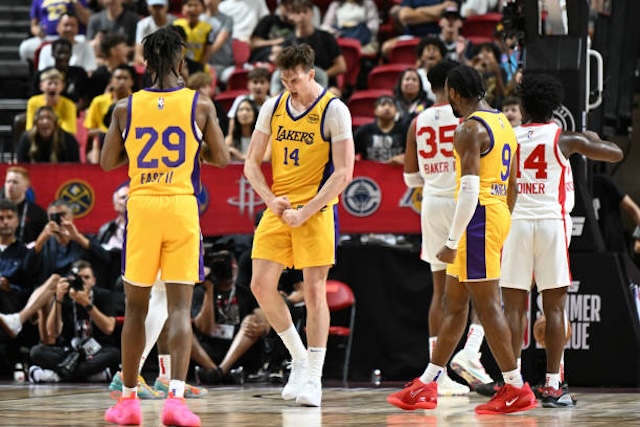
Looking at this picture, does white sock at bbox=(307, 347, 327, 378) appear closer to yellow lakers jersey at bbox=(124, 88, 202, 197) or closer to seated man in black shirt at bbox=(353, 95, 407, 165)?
yellow lakers jersey at bbox=(124, 88, 202, 197)

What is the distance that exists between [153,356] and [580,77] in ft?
14.7

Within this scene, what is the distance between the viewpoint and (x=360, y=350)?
11.2 meters

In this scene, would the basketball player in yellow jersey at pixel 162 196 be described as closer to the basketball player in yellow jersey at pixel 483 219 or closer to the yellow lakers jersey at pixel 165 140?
the yellow lakers jersey at pixel 165 140

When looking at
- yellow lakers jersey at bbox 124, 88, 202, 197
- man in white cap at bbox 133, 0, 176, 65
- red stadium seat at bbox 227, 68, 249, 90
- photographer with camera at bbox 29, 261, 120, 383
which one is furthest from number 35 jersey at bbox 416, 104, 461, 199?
man in white cap at bbox 133, 0, 176, 65

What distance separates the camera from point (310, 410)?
800cm

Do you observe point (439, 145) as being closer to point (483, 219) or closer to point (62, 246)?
point (483, 219)

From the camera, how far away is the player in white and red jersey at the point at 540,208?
870cm

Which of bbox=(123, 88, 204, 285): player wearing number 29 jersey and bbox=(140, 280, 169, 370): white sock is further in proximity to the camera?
bbox=(140, 280, 169, 370): white sock

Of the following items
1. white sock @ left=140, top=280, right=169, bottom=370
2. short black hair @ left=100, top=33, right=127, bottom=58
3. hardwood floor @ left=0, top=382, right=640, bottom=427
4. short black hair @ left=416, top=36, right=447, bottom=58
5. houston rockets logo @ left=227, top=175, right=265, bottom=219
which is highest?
short black hair @ left=100, top=33, right=127, bottom=58

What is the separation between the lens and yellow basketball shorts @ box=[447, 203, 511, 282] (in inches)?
310

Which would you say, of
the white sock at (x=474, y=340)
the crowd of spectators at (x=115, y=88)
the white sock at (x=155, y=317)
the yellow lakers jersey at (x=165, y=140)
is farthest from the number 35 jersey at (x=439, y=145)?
the yellow lakers jersey at (x=165, y=140)

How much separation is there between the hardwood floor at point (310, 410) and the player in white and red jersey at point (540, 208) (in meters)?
0.78

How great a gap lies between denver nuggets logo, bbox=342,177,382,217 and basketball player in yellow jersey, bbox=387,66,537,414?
3.22 metres

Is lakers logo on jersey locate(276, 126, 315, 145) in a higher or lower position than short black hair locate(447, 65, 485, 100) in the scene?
lower
